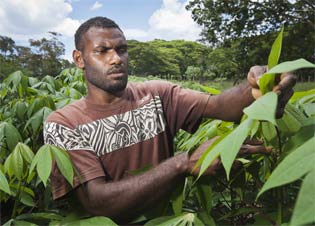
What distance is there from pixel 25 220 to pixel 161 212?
0.39 metres

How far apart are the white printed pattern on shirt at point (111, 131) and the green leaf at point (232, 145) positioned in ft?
2.04

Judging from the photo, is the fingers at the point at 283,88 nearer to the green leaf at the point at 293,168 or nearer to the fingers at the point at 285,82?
the fingers at the point at 285,82

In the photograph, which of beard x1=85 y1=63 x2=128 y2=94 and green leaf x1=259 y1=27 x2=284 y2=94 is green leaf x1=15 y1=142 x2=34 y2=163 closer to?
beard x1=85 y1=63 x2=128 y2=94

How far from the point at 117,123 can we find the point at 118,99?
0.09 m

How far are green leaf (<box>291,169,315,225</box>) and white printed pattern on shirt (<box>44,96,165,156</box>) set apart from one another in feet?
2.40

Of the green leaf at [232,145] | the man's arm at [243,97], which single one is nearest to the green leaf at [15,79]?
the man's arm at [243,97]

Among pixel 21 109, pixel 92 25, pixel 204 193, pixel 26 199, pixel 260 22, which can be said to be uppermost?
pixel 260 22

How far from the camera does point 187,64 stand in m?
37.5

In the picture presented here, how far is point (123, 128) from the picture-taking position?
105cm

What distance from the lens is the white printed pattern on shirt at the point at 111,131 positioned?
99cm

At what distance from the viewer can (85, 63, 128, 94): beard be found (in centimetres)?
109

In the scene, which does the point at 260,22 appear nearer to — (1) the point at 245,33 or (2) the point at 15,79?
(1) the point at 245,33

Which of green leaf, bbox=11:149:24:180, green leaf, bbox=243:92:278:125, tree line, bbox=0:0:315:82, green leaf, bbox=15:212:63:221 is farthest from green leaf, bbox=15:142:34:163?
tree line, bbox=0:0:315:82

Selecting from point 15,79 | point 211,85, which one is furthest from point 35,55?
point 15,79
